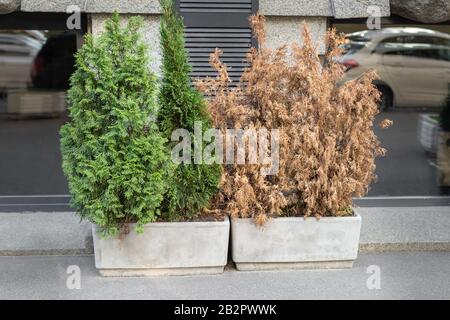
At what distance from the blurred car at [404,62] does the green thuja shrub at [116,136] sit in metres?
2.86

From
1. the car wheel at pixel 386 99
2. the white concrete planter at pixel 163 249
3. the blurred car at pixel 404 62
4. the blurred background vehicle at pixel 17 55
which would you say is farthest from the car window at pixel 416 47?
the blurred background vehicle at pixel 17 55

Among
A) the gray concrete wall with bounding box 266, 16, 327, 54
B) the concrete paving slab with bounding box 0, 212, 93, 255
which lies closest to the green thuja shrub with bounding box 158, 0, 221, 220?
the concrete paving slab with bounding box 0, 212, 93, 255

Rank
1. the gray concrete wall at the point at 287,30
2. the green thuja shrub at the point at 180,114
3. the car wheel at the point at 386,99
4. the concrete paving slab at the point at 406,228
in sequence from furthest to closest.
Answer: the car wheel at the point at 386,99, the gray concrete wall at the point at 287,30, the concrete paving slab at the point at 406,228, the green thuja shrub at the point at 180,114

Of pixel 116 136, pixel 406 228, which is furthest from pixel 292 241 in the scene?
pixel 116 136

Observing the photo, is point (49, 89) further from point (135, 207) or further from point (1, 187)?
point (135, 207)

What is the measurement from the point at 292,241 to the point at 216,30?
2.39 metres

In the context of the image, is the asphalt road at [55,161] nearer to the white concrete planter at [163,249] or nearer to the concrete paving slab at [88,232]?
the concrete paving slab at [88,232]

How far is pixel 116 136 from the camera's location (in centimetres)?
550

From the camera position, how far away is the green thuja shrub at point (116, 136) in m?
5.45

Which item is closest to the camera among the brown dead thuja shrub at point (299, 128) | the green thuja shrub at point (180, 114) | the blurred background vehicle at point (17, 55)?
the green thuja shrub at point (180, 114)

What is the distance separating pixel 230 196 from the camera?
590cm

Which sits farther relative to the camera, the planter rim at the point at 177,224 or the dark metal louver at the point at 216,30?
A: the dark metal louver at the point at 216,30

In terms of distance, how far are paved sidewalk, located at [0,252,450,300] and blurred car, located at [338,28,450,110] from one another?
7.36 feet

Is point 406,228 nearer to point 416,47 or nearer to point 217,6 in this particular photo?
point 416,47
